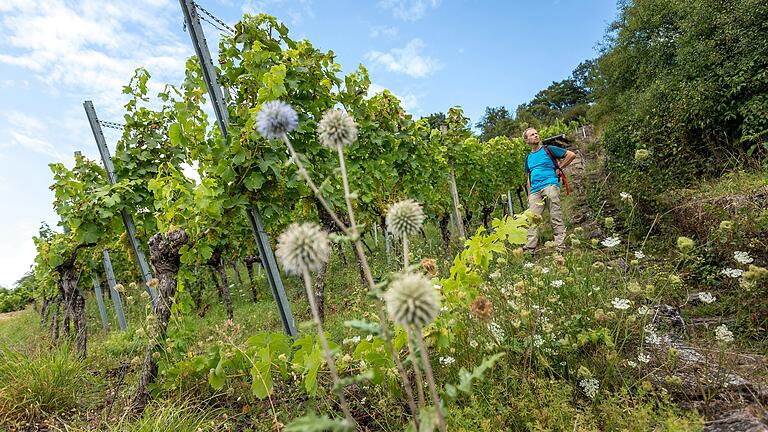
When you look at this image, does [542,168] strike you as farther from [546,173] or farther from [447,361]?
[447,361]

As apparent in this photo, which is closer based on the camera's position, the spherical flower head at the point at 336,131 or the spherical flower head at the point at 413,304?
the spherical flower head at the point at 413,304

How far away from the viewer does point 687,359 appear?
282cm

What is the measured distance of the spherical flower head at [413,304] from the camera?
1.15m

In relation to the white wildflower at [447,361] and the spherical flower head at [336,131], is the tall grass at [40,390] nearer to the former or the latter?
the white wildflower at [447,361]

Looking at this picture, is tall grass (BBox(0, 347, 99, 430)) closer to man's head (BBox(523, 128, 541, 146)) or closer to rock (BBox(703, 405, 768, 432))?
rock (BBox(703, 405, 768, 432))

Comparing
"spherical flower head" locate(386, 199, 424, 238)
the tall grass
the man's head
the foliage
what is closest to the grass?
the tall grass

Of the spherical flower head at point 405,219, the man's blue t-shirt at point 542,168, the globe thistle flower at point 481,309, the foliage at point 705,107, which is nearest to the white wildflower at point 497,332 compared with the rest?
the globe thistle flower at point 481,309

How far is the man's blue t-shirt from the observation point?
21.9ft

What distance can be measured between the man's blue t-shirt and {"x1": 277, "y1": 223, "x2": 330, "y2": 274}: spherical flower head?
6.05 m

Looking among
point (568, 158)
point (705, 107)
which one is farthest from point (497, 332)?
point (705, 107)

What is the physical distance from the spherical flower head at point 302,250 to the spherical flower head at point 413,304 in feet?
0.91

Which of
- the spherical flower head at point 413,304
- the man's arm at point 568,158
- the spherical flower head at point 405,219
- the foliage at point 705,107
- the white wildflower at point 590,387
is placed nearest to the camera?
the spherical flower head at point 413,304

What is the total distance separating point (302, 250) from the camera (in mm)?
1301

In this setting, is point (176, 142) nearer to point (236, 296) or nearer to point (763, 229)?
Answer: point (763, 229)
